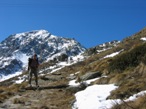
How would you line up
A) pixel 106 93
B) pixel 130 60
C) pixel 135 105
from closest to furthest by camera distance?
pixel 135 105, pixel 106 93, pixel 130 60

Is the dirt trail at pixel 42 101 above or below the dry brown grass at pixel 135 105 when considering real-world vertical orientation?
above

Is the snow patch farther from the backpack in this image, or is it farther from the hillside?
the backpack

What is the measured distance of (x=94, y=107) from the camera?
10.8 metres

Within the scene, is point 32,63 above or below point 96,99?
above

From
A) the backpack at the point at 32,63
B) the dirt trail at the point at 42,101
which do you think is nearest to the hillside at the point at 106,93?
the dirt trail at the point at 42,101

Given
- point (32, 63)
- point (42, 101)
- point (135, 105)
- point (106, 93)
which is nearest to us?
point (135, 105)

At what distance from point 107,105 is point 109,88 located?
114 inches

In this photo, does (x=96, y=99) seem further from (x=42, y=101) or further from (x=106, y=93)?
(x=42, y=101)

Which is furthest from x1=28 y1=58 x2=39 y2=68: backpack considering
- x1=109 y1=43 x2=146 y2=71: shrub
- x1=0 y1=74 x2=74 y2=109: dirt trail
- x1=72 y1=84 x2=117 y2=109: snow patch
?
x1=72 y1=84 x2=117 y2=109: snow patch

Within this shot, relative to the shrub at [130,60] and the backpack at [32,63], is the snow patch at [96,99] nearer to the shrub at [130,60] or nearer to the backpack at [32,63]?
the shrub at [130,60]

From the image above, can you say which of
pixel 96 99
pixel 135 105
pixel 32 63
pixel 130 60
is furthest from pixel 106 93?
pixel 32 63

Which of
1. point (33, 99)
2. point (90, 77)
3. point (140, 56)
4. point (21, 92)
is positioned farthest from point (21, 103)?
point (140, 56)

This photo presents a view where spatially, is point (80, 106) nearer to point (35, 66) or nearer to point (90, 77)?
point (90, 77)

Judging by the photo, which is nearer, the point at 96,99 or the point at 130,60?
the point at 96,99
